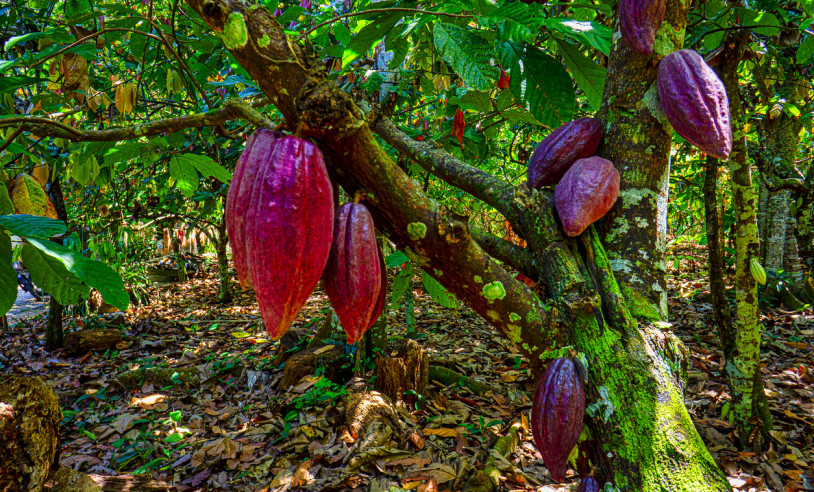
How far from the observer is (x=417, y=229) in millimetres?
655

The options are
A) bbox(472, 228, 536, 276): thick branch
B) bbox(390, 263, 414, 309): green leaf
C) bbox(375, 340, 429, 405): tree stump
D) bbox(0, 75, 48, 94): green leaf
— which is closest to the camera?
bbox(472, 228, 536, 276): thick branch

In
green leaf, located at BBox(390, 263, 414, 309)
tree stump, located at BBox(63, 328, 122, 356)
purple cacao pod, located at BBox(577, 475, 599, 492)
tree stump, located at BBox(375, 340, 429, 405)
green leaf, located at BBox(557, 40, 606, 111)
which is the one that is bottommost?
tree stump, located at BBox(63, 328, 122, 356)

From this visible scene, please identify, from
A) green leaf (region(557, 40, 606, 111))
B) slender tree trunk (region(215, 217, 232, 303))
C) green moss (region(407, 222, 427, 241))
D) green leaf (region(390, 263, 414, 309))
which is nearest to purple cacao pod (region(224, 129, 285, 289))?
green moss (region(407, 222, 427, 241))

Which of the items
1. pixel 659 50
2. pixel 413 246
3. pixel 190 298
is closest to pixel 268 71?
pixel 413 246

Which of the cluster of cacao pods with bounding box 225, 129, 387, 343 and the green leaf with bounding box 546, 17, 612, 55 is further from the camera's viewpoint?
the green leaf with bounding box 546, 17, 612, 55

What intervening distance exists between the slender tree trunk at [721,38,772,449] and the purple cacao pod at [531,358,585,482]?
976mm

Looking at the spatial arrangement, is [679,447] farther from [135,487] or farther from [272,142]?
[135,487]

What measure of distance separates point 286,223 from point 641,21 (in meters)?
0.75

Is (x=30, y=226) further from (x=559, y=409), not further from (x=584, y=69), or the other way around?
(x=584, y=69)

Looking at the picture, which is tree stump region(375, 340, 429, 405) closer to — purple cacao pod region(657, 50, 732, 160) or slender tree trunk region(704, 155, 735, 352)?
slender tree trunk region(704, 155, 735, 352)

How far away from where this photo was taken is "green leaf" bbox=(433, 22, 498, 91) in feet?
3.00

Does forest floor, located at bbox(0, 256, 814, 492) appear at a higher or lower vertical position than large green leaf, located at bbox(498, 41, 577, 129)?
lower

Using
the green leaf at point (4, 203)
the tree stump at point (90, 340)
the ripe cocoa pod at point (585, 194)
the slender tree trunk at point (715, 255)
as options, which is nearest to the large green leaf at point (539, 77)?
the ripe cocoa pod at point (585, 194)

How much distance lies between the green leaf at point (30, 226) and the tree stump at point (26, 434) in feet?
2.78
